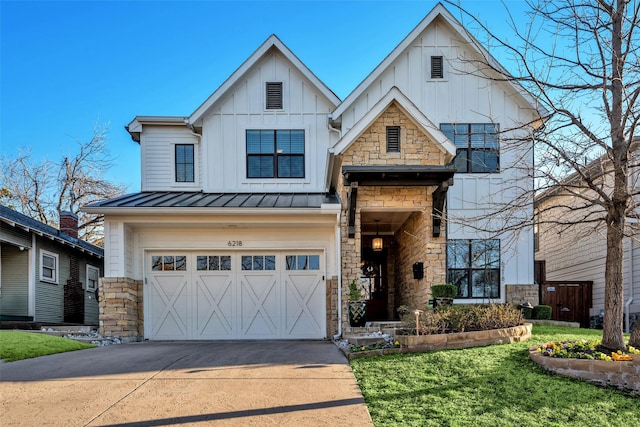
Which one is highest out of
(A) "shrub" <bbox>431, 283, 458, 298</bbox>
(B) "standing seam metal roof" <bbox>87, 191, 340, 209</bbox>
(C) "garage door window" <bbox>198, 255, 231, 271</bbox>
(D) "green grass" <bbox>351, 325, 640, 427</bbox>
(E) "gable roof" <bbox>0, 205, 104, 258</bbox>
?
(B) "standing seam metal roof" <bbox>87, 191, 340, 209</bbox>

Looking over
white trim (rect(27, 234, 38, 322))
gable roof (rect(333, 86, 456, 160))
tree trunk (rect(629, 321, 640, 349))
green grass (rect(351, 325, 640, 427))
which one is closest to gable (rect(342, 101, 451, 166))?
gable roof (rect(333, 86, 456, 160))

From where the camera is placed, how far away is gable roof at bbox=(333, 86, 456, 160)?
10.8 metres

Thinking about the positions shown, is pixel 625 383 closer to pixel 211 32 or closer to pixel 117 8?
pixel 211 32

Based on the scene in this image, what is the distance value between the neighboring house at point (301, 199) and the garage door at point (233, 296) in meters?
0.03

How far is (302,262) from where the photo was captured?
1207 centimetres

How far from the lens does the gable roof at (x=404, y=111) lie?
10.8 m

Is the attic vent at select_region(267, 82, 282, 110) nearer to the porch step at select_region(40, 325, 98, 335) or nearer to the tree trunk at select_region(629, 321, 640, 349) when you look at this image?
the porch step at select_region(40, 325, 98, 335)

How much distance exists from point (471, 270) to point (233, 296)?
6.41 m

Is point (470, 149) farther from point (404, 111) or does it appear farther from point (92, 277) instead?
point (92, 277)

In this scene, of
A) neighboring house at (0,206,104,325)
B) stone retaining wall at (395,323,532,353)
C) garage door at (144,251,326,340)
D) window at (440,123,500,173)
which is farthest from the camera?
neighboring house at (0,206,104,325)

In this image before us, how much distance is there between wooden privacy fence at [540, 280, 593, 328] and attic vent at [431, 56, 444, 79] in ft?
25.4

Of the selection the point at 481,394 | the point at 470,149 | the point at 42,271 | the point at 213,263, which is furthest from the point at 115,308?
the point at 470,149

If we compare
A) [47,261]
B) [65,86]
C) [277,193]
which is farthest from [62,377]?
[65,86]

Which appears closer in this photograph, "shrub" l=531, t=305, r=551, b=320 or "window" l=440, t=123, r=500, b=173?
"shrub" l=531, t=305, r=551, b=320
